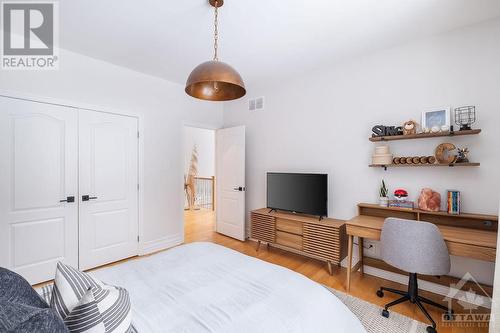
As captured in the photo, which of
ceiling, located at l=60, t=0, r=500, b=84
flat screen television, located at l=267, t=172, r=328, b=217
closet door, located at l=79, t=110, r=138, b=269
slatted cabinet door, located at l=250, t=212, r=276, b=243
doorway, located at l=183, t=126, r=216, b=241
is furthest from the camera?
doorway, located at l=183, t=126, r=216, b=241

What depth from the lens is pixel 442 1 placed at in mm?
1967

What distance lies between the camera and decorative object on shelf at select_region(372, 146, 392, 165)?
8.59ft

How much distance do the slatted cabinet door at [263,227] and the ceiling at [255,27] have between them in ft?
7.28

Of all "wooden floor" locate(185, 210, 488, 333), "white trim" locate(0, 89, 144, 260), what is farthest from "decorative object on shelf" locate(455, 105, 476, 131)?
"white trim" locate(0, 89, 144, 260)

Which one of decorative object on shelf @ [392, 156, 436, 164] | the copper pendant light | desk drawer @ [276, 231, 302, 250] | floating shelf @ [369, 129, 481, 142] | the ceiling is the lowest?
desk drawer @ [276, 231, 302, 250]

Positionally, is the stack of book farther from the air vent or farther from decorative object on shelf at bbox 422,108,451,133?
the air vent

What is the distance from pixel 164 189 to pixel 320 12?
124 inches

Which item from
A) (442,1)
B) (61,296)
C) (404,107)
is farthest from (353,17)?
(61,296)

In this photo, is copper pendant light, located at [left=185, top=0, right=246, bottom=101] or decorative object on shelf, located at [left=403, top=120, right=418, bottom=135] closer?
copper pendant light, located at [left=185, top=0, right=246, bottom=101]

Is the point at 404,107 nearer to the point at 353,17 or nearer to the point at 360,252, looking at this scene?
the point at 353,17

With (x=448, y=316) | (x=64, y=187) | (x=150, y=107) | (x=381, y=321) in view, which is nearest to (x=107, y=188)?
(x=64, y=187)

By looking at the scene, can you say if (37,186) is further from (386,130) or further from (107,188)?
(386,130)

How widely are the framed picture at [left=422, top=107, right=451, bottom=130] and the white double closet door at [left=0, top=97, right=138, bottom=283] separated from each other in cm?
364

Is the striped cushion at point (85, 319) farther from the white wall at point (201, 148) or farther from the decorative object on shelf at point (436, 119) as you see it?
the white wall at point (201, 148)
